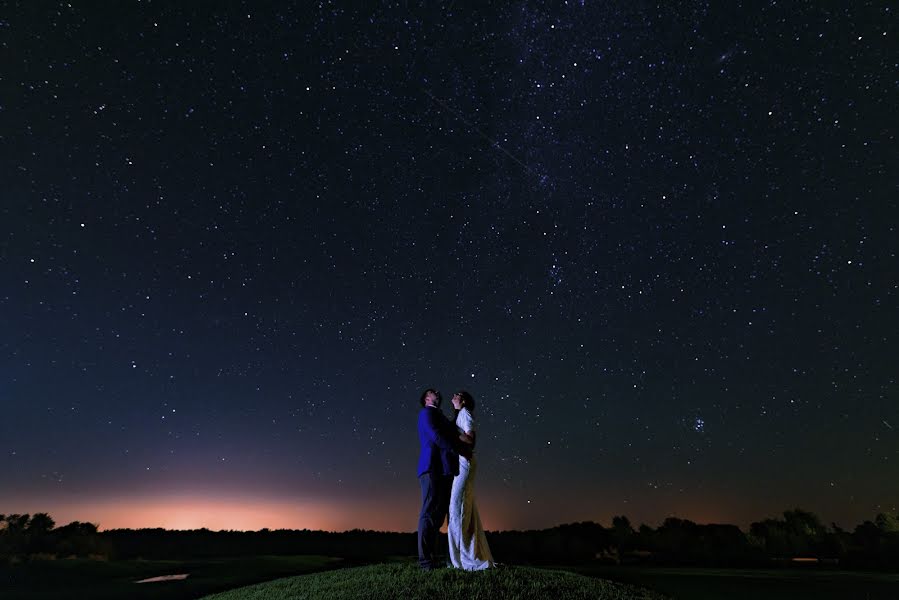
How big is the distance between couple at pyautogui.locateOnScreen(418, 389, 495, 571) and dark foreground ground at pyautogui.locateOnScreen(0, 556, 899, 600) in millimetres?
4330

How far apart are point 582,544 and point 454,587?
35.7 m

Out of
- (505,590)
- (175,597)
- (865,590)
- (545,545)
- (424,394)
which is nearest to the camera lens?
(505,590)

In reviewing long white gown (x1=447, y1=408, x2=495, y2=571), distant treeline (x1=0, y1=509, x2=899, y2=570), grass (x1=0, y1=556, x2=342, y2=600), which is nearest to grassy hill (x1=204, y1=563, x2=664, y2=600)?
long white gown (x1=447, y1=408, x2=495, y2=571)

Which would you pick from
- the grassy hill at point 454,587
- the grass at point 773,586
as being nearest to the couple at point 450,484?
the grassy hill at point 454,587

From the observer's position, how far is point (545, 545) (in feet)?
136

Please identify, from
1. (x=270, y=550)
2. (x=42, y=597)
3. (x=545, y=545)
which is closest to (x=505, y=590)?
(x=42, y=597)

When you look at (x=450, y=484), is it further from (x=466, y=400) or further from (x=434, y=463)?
(x=466, y=400)

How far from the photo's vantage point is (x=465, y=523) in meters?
10.3

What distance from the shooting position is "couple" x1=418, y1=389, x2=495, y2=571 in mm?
10039

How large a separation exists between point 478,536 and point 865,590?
1250 cm

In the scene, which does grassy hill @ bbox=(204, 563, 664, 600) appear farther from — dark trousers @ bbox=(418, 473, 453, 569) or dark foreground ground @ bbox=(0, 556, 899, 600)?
dark foreground ground @ bbox=(0, 556, 899, 600)

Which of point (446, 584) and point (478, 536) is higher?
point (478, 536)

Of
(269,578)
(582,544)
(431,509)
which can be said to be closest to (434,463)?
(431,509)

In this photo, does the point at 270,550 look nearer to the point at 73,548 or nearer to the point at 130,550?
the point at 130,550
